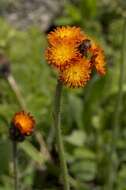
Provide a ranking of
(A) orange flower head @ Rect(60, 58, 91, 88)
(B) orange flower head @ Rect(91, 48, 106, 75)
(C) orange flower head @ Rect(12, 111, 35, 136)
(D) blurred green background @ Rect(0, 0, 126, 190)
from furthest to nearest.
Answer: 1. (D) blurred green background @ Rect(0, 0, 126, 190)
2. (C) orange flower head @ Rect(12, 111, 35, 136)
3. (B) orange flower head @ Rect(91, 48, 106, 75)
4. (A) orange flower head @ Rect(60, 58, 91, 88)

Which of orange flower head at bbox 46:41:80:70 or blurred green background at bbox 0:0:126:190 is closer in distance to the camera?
orange flower head at bbox 46:41:80:70

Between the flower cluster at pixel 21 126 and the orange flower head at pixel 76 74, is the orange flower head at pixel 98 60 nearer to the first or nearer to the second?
the orange flower head at pixel 76 74

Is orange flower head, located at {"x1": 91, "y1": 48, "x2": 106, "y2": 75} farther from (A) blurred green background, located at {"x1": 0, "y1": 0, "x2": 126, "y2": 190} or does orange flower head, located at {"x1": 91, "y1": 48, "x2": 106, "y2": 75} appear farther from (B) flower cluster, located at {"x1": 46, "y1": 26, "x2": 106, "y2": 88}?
(A) blurred green background, located at {"x1": 0, "y1": 0, "x2": 126, "y2": 190}

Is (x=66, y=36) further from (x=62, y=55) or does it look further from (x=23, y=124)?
(x=23, y=124)

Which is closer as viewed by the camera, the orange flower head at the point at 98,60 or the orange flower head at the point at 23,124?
the orange flower head at the point at 98,60

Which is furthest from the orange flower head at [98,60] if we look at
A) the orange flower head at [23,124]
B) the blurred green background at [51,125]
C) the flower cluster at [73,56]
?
the blurred green background at [51,125]

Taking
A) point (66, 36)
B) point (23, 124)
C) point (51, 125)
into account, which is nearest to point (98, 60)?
point (66, 36)

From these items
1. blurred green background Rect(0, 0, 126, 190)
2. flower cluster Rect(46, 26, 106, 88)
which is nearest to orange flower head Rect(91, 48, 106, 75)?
flower cluster Rect(46, 26, 106, 88)
